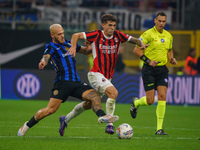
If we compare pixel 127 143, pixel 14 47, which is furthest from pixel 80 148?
pixel 14 47

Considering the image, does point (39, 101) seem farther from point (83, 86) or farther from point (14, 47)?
point (83, 86)

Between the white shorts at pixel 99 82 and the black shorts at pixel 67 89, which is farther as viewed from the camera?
the white shorts at pixel 99 82

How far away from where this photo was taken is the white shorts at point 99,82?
7.57 meters

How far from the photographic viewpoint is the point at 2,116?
38.3 ft

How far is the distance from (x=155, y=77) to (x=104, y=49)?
1620mm

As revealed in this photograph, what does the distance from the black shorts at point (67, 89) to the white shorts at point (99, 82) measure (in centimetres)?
29

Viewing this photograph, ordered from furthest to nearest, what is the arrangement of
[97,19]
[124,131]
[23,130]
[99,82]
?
[97,19], [99,82], [23,130], [124,131]

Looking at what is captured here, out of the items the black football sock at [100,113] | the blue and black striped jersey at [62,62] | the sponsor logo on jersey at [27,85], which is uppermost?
the blue and black striped jersey at [62,62]

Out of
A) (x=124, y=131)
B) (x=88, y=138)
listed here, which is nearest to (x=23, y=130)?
(x=88, y=138)

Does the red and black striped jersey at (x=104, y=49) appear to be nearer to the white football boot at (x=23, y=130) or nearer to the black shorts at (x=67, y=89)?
the black shorts at (x=67, y=89)

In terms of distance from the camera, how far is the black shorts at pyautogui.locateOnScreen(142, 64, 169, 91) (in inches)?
345

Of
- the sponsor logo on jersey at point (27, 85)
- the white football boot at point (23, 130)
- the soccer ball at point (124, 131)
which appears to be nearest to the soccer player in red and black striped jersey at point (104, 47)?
the soccer ball at point (124, 131)

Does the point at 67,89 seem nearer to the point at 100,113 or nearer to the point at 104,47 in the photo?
the point at 100,113

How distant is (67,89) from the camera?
7.31 meters
